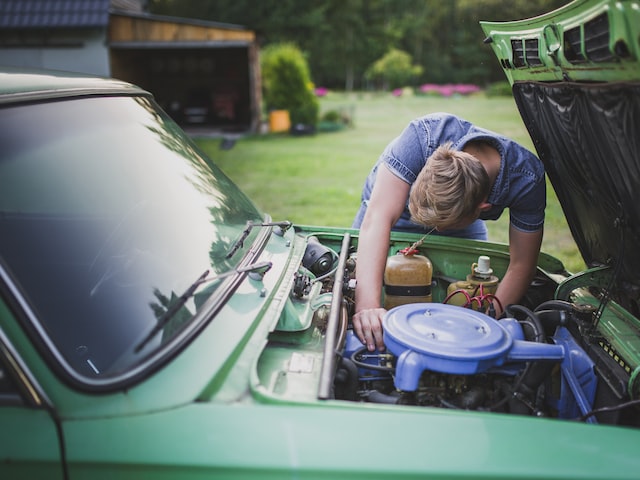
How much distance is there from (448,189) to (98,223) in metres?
1.24

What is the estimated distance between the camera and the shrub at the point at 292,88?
1666 centimetres

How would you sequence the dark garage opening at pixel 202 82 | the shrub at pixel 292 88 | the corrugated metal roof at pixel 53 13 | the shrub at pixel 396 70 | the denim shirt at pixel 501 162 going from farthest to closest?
the shrub at pixel 396 70 < the dark garage opening at pixel 202 82 < the shrub at pixel 292 88 < the corrugated metal roof at pixel 53 13 < the denim shirt at pixel 501 162

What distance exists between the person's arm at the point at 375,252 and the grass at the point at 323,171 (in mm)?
3647

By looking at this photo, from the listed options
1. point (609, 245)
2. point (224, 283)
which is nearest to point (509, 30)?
point (609, 245)

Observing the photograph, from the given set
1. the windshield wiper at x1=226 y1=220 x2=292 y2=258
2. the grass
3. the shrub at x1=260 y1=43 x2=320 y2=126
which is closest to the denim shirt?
the windshield wiper at x1=226 y1=220 x2=292 y2=258

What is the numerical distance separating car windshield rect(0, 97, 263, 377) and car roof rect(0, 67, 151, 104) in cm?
4

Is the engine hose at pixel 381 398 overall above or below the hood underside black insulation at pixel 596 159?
below

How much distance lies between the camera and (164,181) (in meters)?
2.05

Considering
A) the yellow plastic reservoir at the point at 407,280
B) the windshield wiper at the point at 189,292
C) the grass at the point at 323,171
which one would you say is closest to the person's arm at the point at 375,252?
the yellow plastic reservoir at the point at 407,280

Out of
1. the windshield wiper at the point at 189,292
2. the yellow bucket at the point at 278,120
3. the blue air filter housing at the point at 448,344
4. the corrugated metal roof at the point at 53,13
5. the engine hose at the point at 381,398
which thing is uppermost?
the corrugated metal roof at the point at 53,13

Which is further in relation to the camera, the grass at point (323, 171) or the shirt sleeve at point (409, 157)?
the grass at point (323, 171)

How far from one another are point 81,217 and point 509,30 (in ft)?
5.56

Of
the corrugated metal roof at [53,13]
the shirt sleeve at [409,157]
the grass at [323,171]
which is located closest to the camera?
the shirt sleeve at [409,157]

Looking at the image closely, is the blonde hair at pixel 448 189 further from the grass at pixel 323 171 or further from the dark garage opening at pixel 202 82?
the dark garage opening at pixel 202 82
